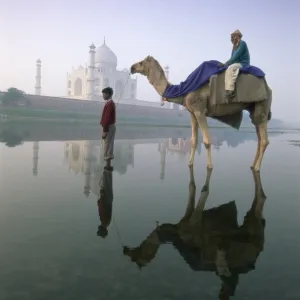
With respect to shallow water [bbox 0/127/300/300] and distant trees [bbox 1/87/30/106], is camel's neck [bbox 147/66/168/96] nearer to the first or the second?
shallow water [bbox 0/127/300/300]

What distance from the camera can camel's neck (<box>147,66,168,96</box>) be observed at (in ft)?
22.6

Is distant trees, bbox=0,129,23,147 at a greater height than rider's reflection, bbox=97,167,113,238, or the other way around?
rider's reflection, bbox=97,167,113,238

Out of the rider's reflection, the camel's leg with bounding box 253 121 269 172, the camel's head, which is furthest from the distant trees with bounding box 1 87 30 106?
the camel's leg with bounding box 253 121 269 172

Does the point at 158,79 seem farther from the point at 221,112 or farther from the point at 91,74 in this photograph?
the point at 91,74

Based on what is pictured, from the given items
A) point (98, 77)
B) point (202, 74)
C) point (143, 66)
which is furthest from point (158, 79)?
point (98, 77)

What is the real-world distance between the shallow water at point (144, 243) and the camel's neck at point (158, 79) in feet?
9.78

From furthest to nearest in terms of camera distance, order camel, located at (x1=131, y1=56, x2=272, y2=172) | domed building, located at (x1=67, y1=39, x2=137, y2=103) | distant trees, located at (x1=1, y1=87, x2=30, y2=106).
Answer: domed building, located at (x1=67, y1=39, x2=137, y2=103) < distant trees, located at (x1=1, y1=87, x2=30, y2=106) < camel, located at (x1=131, y1=56, x2=272, y2=172)

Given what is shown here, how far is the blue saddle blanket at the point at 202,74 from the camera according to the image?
5.91m

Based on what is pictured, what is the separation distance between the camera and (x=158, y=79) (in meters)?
6.91

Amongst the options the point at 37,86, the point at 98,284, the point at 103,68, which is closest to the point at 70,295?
the point at 98,284

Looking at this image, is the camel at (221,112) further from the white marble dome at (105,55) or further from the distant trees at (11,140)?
the white marble dome at (105,55)

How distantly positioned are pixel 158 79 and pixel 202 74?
1.17 metres

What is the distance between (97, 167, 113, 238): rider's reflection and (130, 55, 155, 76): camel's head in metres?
2.80

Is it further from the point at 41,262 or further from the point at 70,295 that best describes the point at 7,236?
the point at 70,295
